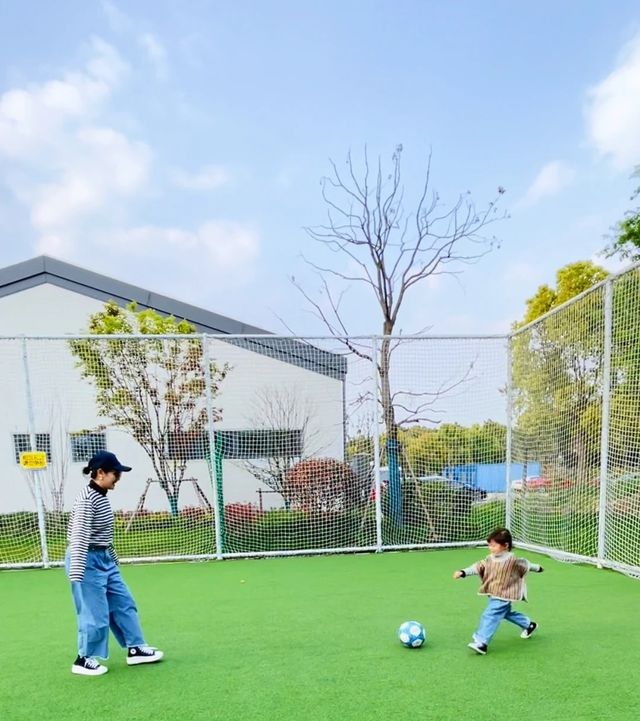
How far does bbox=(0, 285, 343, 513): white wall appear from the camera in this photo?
6582 millimetres

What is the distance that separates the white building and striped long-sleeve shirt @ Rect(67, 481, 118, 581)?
134 inches

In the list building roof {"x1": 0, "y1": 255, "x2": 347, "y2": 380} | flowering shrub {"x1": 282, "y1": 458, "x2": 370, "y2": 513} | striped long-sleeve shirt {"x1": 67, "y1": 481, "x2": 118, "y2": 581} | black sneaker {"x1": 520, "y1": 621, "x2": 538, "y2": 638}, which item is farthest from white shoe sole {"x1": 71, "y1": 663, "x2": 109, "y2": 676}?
building roof {"x1": 0, "y1": 255, "x2": 347, "y2": 380}

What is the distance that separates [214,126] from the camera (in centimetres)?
775

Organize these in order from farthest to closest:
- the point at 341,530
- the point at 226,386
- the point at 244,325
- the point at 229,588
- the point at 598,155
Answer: the point at 244,325 → the point at 226,386 → the point at 598,155 → the point at 341,530 → the point at 229,588

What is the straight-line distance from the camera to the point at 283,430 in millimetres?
6672

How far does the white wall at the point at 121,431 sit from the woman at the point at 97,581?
3538 mm

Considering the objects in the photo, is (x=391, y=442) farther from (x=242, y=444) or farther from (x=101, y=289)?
(x=101, y=289)

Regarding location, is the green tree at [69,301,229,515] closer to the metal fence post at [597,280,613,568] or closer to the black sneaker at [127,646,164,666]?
the black sneaker at [127,646,164,666]

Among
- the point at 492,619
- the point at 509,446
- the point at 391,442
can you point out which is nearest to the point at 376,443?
the point at 391,442

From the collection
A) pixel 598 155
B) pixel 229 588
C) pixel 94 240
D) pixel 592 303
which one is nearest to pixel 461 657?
pixel 229 588

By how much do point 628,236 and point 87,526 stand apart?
290 inches

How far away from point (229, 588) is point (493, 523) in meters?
3.61

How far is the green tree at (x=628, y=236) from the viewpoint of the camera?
6715mm

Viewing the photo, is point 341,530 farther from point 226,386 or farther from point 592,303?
point 592,303
